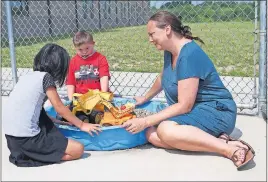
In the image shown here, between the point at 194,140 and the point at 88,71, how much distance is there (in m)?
1.48

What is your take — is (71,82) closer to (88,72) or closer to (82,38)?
(88,72)

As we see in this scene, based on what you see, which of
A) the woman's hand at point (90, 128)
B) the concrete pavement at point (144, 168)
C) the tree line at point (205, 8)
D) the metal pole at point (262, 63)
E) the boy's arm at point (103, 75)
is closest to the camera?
the concrete pavement at point (144, 168)

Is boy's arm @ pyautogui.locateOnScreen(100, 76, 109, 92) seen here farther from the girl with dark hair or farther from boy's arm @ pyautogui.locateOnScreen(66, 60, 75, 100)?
the girl with dark hair

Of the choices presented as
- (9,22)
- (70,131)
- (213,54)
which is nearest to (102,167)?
(70,131)

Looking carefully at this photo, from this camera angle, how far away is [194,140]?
2.56 m

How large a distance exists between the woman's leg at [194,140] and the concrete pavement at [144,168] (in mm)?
71

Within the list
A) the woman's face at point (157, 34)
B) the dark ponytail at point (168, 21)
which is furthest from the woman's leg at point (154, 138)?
the dark ponytail at point (168, 21)

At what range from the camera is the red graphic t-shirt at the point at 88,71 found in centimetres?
370

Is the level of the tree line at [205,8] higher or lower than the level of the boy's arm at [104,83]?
higher

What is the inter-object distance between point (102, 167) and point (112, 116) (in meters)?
0.56

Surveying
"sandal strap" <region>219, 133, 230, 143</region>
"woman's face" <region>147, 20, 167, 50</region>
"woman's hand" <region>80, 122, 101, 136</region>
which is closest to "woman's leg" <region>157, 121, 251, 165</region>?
"sandal strap" <region>219, 133, 230, 143</region>

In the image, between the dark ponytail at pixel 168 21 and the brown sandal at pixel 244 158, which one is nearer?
the brown sandal at pixel 244 158

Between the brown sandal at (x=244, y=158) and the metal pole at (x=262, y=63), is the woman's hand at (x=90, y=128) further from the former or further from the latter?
the metal pole at (x=262, y=63)

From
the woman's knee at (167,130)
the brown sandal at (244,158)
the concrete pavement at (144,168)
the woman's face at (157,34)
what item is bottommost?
the concrete pavement at (144,168)
